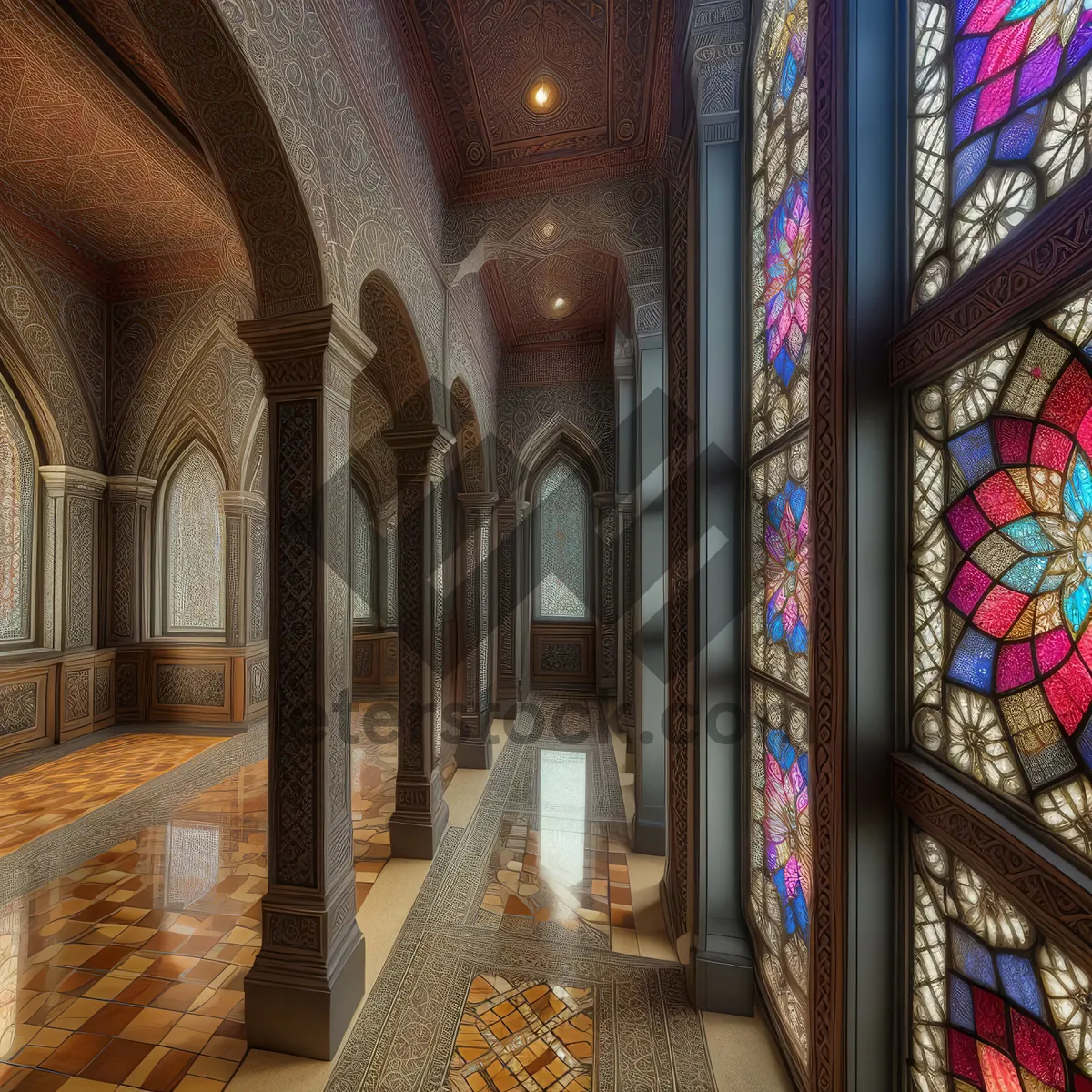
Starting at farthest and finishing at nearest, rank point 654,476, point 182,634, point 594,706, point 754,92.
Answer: point 594,706, point 182,634, point 654,476, point 754,92

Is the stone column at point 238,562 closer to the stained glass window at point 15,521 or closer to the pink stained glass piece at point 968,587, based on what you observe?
the stained glass window at point 15,521

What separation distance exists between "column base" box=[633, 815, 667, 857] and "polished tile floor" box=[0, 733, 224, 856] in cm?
416

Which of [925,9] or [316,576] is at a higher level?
[925,9]

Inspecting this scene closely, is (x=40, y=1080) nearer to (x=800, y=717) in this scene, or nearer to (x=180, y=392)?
(x=800, y=717)

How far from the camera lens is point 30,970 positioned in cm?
234

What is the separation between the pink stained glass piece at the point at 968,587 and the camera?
0.91 m

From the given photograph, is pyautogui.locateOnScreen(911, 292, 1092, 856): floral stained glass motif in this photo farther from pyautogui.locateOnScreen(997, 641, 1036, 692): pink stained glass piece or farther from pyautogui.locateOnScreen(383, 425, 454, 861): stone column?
pyautogui.locateOnScreen(383, 425, 454, 861): stone column

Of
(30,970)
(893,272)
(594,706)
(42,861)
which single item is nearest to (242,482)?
(42,861)

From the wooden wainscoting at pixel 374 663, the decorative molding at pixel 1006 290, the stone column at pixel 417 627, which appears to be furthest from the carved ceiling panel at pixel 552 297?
the wooden wainscoting at pixel 374 663

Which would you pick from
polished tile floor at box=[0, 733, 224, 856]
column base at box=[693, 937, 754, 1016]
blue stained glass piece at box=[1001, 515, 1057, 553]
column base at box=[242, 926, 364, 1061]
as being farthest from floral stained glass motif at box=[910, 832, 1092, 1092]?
polished tile floor at box=[0, 733, 224, 856]

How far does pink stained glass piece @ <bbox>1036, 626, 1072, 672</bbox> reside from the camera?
0.76m

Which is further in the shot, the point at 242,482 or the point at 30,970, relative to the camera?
the point at 242,482

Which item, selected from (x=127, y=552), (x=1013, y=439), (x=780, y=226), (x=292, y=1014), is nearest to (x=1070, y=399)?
(x=1013, y=439)

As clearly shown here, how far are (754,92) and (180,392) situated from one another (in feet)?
20.5
